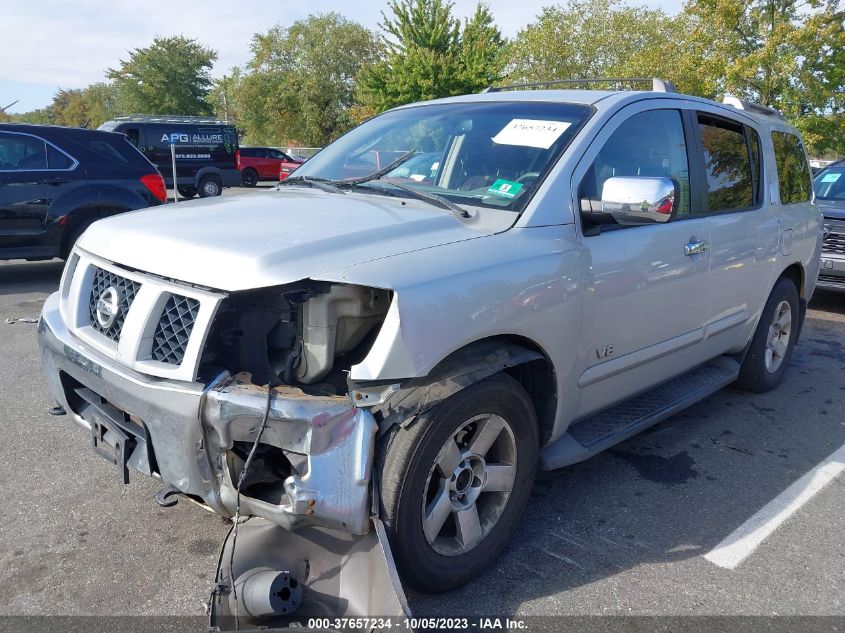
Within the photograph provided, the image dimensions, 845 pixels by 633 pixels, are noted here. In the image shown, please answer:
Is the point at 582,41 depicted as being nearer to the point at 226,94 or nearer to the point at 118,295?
the point at 118,295

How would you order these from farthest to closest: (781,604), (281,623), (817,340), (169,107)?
1. (169,107)
2. (817,340)
3. (781,604)
4. (281,623)

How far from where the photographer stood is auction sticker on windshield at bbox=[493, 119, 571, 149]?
10.3 ft

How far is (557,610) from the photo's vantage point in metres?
Result: 2.60

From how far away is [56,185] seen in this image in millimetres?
8086

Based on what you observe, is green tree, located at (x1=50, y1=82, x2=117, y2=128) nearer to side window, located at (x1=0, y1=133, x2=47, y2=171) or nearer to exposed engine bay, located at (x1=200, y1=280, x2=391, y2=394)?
side window, located at (x1=0, y1=133, x2=47, y2=171)

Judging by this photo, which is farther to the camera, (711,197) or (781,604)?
(711,197)

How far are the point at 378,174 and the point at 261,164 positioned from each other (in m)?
26.2

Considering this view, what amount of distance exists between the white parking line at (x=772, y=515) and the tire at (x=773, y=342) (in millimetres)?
824

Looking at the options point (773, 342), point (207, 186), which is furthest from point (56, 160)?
point (207, 186)

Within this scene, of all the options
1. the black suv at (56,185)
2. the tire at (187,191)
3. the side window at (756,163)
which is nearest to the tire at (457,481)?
the side window at (756,163)

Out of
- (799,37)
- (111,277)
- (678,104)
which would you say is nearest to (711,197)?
(678,104)

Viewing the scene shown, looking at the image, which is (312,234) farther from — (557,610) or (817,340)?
(817,340)

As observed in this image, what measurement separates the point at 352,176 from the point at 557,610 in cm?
223

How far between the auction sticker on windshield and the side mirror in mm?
394
